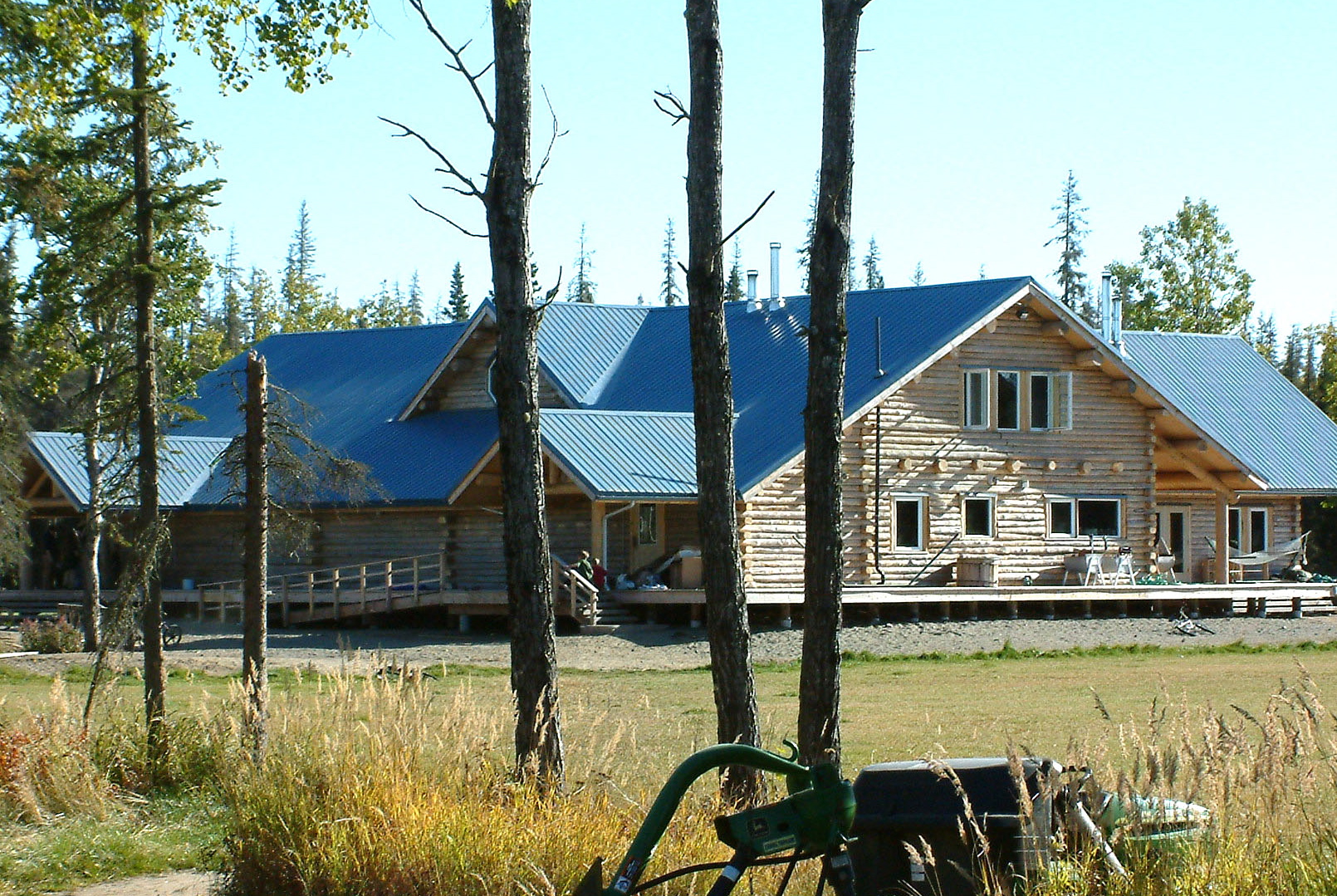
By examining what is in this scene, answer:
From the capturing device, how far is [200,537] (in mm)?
40000

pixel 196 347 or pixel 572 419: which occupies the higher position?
pixel 196 347

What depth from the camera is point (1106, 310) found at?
4406 cm

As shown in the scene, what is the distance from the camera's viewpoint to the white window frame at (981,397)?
36688mm

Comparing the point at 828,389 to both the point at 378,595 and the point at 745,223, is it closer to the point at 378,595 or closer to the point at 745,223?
the point at 745,223

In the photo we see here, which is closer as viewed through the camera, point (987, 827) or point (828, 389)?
point (987, 827)

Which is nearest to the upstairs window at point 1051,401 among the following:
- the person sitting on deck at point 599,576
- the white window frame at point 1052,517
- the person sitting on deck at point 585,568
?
the white window frame at point 1052,517

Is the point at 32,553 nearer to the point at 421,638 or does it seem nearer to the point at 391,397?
the point at 391,397

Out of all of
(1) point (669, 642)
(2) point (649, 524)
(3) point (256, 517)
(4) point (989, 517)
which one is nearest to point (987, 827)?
(3) point (256, 517)

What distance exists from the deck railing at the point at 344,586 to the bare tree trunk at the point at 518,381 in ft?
80.0

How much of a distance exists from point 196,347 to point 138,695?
132 ft

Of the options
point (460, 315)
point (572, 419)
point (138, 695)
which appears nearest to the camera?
point (138, 695)

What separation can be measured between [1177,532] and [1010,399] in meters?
9.38

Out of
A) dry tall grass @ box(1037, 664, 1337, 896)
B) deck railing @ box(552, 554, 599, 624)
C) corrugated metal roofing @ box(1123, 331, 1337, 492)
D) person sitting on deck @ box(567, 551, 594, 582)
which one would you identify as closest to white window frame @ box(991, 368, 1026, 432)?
corrugated metal roofing @ box(1123, 331, 1337, 492)

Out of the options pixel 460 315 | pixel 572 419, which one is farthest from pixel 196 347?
pixel 460 315
